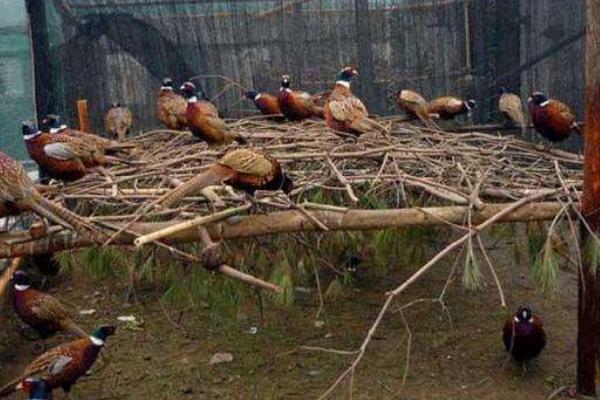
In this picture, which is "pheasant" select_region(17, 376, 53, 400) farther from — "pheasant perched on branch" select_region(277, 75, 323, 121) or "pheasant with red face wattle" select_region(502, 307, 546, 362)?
"pheasant perched on branch" select_region(277, 75, 323, 121)

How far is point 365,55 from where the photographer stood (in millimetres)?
7422

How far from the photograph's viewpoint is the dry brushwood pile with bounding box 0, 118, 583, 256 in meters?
4.04

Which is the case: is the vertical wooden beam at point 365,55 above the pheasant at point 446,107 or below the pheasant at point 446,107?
above

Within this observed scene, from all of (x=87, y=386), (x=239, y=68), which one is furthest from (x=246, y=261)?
(x=239, y=68)

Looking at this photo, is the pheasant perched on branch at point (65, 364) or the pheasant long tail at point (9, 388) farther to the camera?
the pheasant long tail at point (9, 388)

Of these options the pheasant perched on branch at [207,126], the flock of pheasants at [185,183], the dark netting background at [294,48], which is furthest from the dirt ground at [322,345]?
the dark netting background at [294,48]

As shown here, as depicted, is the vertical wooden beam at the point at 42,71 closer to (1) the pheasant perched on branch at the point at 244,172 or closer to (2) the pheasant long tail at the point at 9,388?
(2) the pheasant long tail at the point at 9,388

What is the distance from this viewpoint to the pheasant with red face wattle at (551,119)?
6070 mm

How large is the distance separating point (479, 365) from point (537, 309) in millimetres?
1128

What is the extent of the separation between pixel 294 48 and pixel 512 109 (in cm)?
186

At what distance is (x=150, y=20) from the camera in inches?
296

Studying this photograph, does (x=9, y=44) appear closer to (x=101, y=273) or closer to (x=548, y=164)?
(x=101, y=273)

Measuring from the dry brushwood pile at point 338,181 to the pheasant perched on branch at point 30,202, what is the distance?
5.0 inches

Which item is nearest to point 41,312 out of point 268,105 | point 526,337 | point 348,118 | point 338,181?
point 338,181
